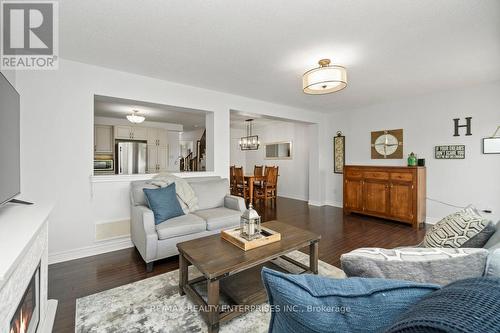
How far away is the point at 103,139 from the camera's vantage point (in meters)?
6.23

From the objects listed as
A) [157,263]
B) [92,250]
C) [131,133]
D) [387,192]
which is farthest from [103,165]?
[387,192]

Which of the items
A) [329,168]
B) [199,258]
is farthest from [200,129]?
[199,258]

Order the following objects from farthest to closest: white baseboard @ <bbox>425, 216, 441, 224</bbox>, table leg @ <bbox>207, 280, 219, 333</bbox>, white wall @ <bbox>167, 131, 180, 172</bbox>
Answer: white wall @ <bbox>167, 131, 180, 172</bbox>, white baseboard @ <bbox>425, 216, 441, 224</bbox>, table leg @ <bbox>207, 280, 219, 333</bbox>

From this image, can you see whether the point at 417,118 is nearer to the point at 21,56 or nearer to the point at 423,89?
the point at 423,89

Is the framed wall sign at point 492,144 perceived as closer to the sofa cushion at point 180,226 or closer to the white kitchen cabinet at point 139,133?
the sofa cushion at point 180,226

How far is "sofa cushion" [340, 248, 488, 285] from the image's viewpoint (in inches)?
31.0

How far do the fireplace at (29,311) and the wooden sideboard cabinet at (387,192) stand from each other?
4.87m

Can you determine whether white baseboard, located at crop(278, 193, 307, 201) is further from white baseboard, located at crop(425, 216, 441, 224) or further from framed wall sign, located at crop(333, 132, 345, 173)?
white baseboard, located at crop(425, 216, 441, 224)

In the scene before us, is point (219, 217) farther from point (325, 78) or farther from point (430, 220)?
point (430, 220)

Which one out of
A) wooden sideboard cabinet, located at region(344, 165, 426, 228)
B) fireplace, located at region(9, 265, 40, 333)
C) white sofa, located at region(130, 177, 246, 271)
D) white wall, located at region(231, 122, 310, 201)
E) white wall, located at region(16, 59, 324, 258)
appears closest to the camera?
fireplace, located at region(9, 265, 40, 333)

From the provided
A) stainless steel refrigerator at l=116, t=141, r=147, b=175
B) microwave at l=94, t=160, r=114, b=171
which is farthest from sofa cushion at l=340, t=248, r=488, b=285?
microwave at l=94, t=160, r=114, b=171

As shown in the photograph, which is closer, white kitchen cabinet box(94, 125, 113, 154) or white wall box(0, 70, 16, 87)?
white wall box(0, 70, 16, 87)

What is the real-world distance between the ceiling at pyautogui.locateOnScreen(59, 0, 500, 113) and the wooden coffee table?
1958 millimetres

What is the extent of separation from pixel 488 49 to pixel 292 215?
3730mm
